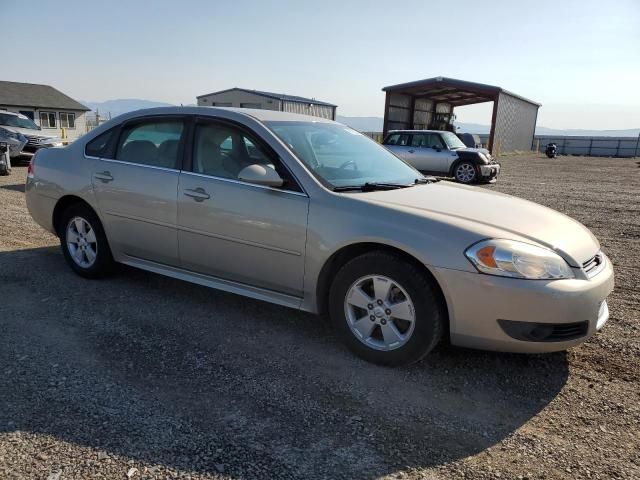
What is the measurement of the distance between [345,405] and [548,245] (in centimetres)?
153

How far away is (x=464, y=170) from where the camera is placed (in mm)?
14617

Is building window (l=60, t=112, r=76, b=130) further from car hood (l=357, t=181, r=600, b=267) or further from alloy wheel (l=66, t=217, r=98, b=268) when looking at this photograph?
car hood (l=357, t=181, r=600, b=267)

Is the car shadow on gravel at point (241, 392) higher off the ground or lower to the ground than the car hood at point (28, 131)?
lower

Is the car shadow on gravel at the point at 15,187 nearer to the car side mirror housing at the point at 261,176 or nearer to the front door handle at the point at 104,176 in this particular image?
the front door handle at the point at 104,176

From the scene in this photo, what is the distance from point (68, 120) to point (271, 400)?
44.1 metres

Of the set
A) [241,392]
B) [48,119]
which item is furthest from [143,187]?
[48,119]

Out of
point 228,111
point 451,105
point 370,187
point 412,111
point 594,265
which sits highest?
point 451,105

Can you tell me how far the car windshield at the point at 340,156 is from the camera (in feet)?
12.0

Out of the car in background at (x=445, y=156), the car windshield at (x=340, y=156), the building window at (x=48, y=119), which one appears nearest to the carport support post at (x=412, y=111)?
the car in background at (x=445, y=156)

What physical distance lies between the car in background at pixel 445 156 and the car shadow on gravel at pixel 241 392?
457 inches

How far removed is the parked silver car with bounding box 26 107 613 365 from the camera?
9.49 feet

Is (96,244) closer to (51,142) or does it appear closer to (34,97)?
(51,142)

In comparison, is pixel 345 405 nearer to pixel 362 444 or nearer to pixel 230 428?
pixel 362 444

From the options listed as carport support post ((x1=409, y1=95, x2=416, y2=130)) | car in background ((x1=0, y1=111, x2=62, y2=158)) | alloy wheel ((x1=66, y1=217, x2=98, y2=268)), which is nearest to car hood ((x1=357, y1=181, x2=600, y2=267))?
alloy wheel ((x1=66, y1=217, x2=98, y2=268))
